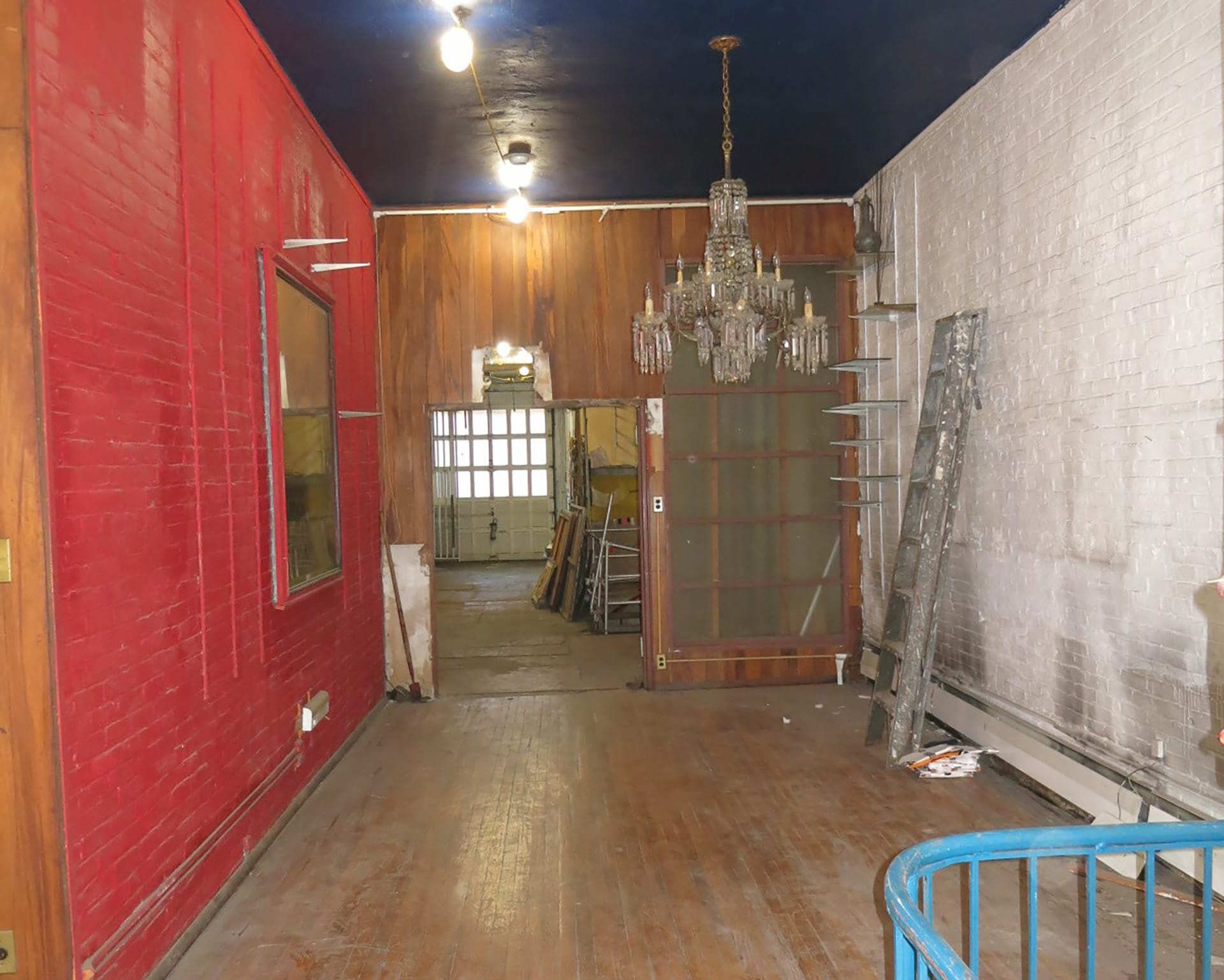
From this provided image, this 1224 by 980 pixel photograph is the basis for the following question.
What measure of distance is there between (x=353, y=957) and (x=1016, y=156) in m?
4.38

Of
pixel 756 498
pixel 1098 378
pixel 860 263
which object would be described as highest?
pixel 860 263

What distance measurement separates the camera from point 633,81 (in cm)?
440

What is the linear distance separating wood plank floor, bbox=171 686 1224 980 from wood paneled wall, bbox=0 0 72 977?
789 millimetres

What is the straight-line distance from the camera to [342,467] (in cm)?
525

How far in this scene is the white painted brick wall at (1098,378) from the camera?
3.14m

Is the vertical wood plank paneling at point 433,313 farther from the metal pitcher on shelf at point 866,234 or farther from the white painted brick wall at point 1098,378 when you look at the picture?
the white painted brick wall at point 1098,378

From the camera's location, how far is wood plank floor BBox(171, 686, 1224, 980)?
9.48ft

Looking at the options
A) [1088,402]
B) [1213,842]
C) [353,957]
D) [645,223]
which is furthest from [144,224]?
[645,223]

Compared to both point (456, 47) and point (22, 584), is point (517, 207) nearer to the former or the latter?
point (456, 47)

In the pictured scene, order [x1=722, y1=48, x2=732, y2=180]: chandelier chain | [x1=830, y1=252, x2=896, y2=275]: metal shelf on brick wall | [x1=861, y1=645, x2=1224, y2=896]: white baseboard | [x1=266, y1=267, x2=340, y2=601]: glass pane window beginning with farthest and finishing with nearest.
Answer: [x1=830, y1=252, x2=896, y2=275]: metal shelf on brick wall < [x1=722, y1=48, x2=732, y2=180]: chandelier chain < [x1=266, y1=267, x2=340, y2=601]: glass pane window < [x1=861, y1=645, x2=1224, y2=896]: white baseboard

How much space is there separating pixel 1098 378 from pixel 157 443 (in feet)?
11.7

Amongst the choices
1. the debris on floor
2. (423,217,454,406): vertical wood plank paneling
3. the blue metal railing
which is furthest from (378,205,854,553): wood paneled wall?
the blue metal railing

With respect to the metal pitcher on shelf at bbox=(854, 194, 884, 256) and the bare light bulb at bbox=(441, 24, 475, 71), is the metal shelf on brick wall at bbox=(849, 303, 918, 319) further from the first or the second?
Answer: the bare light bulb at bbox=(441, 24, 475, 71)

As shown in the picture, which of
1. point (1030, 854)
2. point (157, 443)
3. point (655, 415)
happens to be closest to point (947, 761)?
point (1030, 854)
